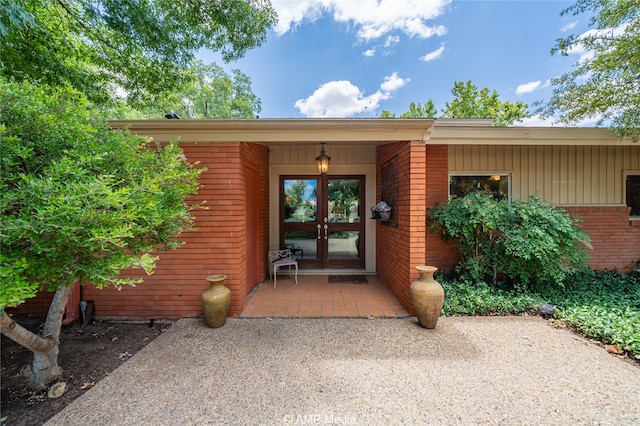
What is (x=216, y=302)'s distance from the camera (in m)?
3.04

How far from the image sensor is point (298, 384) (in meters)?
2.12

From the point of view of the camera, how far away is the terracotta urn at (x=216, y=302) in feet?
10.00

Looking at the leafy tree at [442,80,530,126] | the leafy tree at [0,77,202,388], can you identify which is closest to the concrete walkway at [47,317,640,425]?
the leafy tree at [0,77,202,388]

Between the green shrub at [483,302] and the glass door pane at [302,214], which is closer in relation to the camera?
the green shrub at [483,302]

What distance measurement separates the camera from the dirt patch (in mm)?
1874

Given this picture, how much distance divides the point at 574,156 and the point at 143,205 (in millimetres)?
7460

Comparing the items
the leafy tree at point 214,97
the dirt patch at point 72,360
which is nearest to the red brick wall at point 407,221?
the dirt patch at point 72,360

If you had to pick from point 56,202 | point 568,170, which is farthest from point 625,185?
point 56,202

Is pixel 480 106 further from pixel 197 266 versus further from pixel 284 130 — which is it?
pixel 197 266

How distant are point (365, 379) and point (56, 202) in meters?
2.63

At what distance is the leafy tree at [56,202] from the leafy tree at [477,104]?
19.8 metres

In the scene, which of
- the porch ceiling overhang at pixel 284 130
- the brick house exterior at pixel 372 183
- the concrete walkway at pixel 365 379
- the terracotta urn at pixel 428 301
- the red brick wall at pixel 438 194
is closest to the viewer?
the concrete walkway at pixel 365 379

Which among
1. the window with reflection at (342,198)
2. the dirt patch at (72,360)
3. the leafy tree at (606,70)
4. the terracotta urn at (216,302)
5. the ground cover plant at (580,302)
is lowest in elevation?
the dirt patch at (72,360)

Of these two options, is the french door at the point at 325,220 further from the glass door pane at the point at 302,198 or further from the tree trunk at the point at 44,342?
the tree trunk at the point at 44,342
